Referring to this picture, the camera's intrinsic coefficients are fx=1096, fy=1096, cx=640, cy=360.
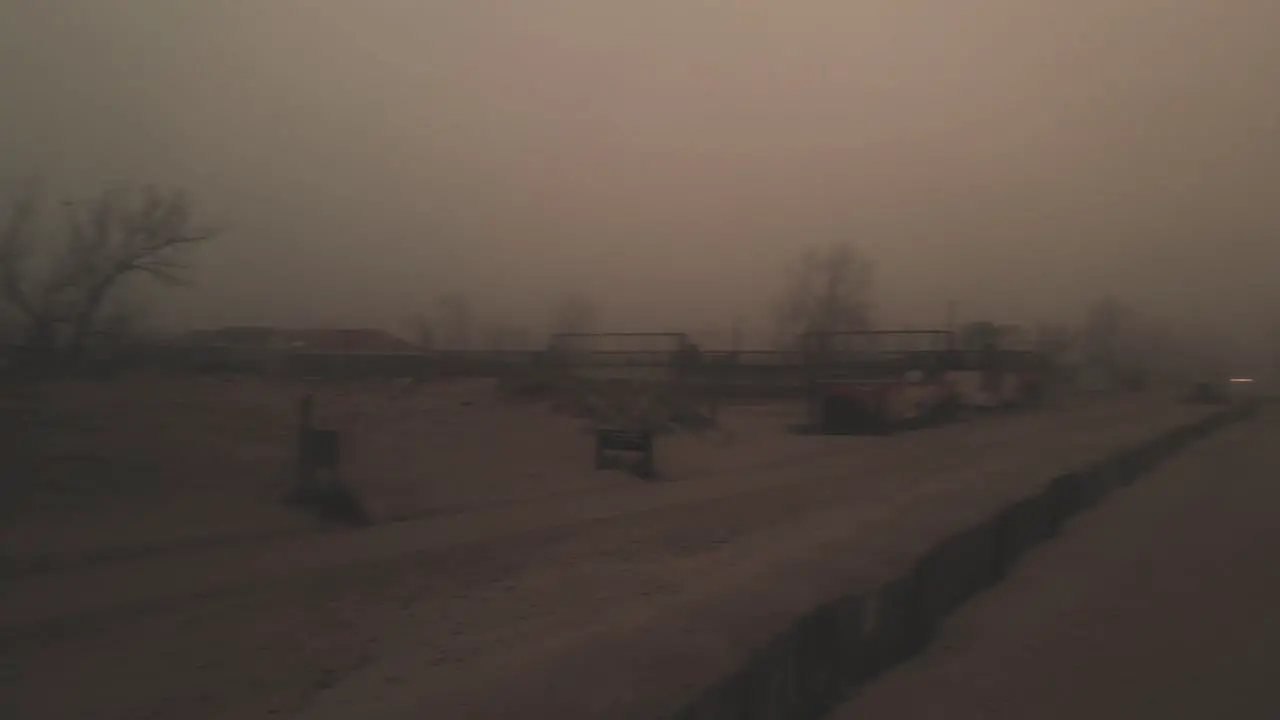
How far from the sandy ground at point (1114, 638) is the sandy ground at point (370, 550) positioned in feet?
4.89

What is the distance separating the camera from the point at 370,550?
45.2ft

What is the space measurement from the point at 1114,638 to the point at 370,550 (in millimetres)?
8615

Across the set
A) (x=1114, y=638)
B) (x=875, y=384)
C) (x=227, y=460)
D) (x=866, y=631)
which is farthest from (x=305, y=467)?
(x=875, y=384)

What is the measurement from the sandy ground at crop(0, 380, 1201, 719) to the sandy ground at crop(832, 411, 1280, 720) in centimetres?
149

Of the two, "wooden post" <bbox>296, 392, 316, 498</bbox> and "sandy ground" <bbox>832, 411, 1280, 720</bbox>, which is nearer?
"sandy ground" <bbox>832, 411, 1280, 720</bbox>

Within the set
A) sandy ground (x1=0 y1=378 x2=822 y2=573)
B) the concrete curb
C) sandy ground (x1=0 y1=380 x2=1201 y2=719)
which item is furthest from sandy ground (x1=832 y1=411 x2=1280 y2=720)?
sandy ground (x1=0 y1=378 x2=822 y2=573)

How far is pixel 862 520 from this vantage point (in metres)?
13.8

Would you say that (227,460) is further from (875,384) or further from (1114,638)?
(875,384)

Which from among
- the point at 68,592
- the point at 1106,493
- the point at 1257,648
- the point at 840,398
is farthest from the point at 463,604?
the point at 840,398

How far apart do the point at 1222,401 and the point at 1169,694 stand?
84.4 m

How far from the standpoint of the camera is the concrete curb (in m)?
6.07

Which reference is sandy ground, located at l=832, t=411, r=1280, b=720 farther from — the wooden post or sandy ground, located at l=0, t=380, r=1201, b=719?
the wooden post

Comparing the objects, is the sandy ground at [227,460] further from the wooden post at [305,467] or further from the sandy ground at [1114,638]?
the sandy ground at [1114,638]

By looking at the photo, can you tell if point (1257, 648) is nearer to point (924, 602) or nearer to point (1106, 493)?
point (924, 602)
